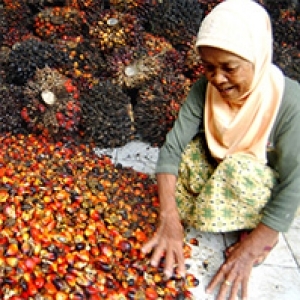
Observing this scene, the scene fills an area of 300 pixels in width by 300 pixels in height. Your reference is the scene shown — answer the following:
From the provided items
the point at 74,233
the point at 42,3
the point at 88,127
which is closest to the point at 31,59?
the point at 88,127

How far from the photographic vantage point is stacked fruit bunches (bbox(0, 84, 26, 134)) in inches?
104

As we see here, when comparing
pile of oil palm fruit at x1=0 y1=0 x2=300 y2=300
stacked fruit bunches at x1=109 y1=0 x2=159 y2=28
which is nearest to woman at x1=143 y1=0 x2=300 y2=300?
pile of oil palm fruit at x1=0 y1=0 x2=300 y2=300

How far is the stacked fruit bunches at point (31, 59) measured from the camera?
280cm

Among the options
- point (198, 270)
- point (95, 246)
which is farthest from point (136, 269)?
point (198, 270)

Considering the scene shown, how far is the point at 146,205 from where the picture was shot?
207 cm

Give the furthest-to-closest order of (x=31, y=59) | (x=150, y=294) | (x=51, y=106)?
(x=31, y=59)
(x=51, y=106)
(x=150, y=294)

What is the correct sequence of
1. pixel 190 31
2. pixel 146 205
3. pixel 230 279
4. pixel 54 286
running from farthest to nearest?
pixel 190 31 < pixel 146 205 < pixel 230 279 < pixel 54 286

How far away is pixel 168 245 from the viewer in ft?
5.42

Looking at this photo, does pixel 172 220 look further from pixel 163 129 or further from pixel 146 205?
pixel 163 129

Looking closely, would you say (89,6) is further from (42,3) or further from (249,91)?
(249,91)

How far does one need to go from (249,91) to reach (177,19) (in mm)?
1683

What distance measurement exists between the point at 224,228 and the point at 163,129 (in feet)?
3.52

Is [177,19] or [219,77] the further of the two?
[177,19]

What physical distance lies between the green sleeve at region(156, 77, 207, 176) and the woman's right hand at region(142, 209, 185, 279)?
256 mm
